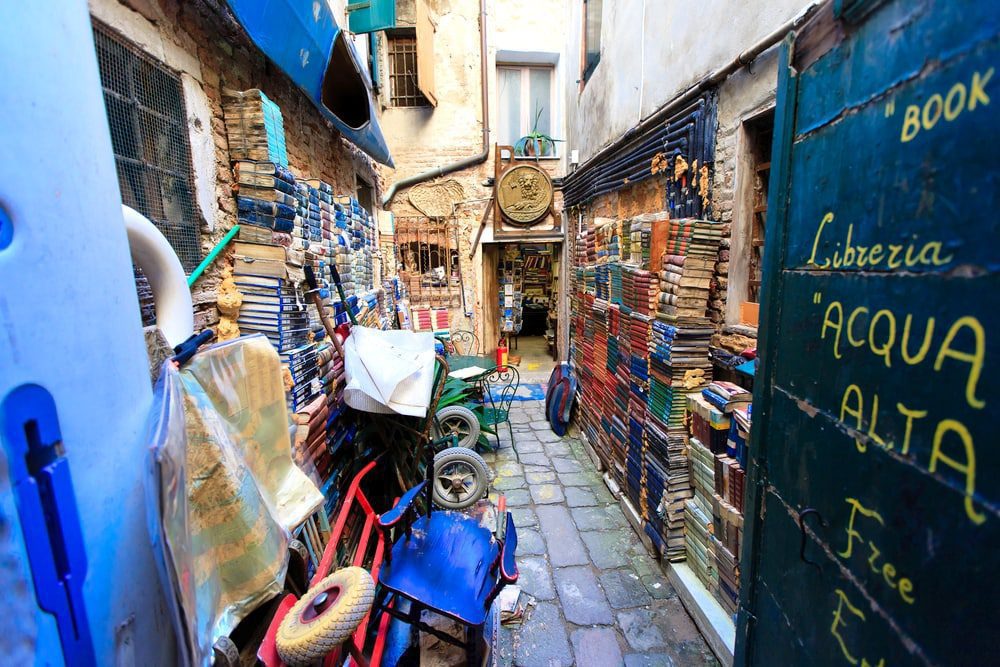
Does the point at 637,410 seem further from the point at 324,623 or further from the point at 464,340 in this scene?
the point at 464,340

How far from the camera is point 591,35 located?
20.9 feet

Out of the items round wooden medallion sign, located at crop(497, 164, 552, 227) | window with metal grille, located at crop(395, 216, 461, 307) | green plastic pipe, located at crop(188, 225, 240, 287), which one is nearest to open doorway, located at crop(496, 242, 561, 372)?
round wooden medallion sign, located at crop(497, 164, 552, 227)

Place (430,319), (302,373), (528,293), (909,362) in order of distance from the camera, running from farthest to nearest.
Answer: (528,293) → (430,319) → (302,373) → (909,362)

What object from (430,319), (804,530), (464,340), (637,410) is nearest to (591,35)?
(637,410)

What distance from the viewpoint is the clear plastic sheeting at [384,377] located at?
3209 mm

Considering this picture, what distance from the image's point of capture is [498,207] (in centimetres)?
903

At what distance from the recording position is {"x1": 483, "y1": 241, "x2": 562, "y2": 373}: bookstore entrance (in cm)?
1010

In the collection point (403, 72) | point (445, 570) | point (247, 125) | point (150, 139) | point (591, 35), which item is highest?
point (403, 72)

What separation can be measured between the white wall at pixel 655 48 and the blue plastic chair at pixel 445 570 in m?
3.59

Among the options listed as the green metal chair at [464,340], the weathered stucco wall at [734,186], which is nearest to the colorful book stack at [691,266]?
the weathered stucco wall at [734,186]

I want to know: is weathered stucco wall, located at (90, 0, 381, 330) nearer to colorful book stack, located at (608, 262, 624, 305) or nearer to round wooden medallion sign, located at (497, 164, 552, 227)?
colorful book stack, located at (608, 262, 624, 305)

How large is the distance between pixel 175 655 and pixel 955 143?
1958 millimetres

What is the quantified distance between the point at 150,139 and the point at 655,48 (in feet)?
→ 13.9

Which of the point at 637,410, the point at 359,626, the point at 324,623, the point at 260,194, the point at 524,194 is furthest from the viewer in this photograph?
the point at 524,194
